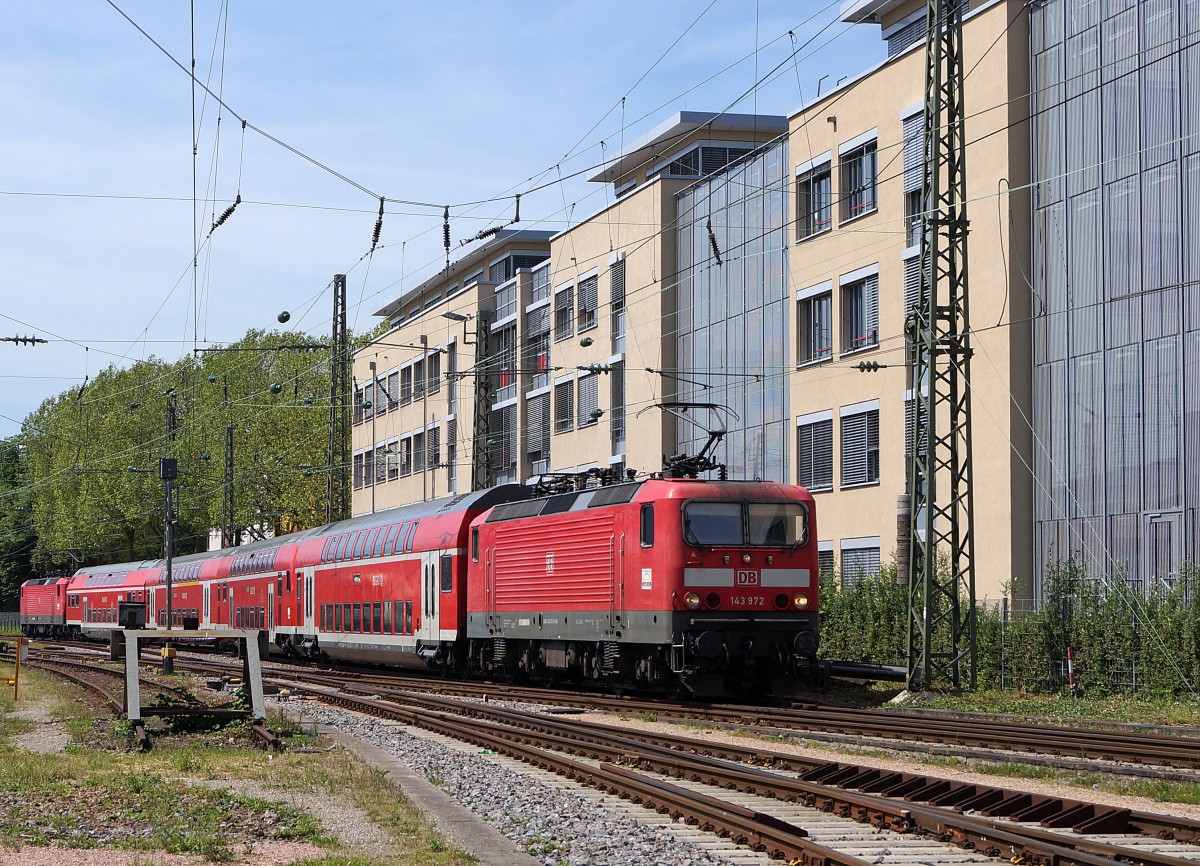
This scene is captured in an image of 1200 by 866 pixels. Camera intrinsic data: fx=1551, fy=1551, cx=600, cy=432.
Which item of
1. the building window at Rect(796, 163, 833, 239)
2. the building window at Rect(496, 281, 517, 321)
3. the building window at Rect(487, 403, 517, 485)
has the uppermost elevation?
the building window at Rect(496, 281, 517, 321)

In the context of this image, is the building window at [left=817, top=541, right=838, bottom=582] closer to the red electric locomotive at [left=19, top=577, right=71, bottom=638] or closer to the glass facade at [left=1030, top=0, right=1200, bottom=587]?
the glass facade at [left=1030, top=0, right=1200, bottom=587]

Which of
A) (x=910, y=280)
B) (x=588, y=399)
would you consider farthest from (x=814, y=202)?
(x=588, y=399)

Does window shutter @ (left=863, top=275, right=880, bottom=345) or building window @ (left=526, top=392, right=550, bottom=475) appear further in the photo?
building window @ (left=526, top=392, right=550, bottom=475)

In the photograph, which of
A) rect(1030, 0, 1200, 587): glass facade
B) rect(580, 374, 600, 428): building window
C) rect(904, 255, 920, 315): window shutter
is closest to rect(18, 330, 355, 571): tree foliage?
rect(580, 374, 600, 428): building window

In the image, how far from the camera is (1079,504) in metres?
31.1

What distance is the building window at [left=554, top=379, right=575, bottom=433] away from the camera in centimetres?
5572

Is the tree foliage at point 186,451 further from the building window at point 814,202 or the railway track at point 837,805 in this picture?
the railway track at point 837,805

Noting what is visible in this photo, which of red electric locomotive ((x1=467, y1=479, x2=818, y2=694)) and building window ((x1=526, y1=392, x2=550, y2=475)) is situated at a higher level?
building window ((x1=526, y1=392, x2=550, y2=475))

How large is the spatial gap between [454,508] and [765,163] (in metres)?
15.0

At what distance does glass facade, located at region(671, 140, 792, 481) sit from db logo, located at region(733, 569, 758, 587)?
16832 mm

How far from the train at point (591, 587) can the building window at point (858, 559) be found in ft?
30.1

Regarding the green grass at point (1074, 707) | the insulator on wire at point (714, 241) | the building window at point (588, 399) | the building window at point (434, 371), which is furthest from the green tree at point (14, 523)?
the green grass at point (1074, 707)

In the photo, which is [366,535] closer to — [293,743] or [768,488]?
[768,488]

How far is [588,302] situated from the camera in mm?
54344
